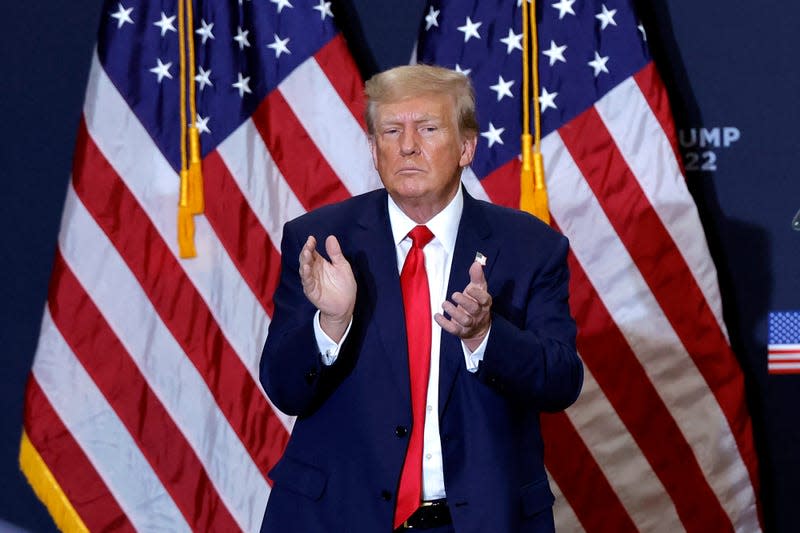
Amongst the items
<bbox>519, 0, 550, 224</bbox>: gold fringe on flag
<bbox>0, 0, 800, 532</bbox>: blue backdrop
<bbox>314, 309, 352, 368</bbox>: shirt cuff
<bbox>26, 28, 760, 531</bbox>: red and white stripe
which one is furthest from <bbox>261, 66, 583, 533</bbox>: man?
<bbox>0, 0, 800, 532</bbox>: blue backdrop

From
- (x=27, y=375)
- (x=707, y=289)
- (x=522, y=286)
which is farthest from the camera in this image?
(x=27, y=375)

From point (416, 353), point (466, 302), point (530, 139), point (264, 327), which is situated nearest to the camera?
point (466, 302)

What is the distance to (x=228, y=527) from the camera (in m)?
3.54

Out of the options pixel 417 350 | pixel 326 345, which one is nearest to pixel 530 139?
pixel 417 350

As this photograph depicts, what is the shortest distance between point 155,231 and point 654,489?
5.37 feet

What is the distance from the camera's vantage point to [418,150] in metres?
2.06

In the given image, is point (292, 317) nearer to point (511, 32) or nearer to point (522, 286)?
point (522, 286)

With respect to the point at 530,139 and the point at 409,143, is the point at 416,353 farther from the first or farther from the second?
the point at 530,139

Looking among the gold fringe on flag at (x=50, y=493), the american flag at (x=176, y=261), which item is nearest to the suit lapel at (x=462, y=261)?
the american flag at (x=176, y=261)

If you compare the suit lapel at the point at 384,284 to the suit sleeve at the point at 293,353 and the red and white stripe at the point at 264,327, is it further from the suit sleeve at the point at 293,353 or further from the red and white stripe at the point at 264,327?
the red and white stripe at the point at 264,327

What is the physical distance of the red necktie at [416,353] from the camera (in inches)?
77.6

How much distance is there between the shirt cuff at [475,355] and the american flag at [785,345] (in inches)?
75.2

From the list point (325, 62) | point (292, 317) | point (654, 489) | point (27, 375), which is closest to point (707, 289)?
point (654, 489)

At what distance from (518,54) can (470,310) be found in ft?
5.89
